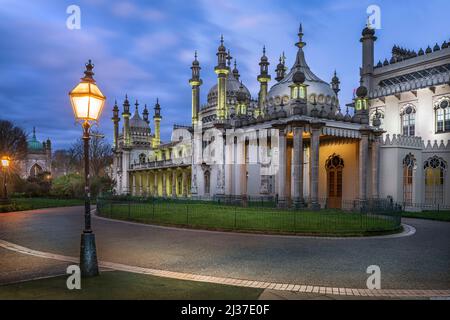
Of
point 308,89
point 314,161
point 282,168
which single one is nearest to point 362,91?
point 308,89

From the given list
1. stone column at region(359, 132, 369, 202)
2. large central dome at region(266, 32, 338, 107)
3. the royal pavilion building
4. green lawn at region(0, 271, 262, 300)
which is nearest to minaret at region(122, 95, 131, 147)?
the royal pavilion building

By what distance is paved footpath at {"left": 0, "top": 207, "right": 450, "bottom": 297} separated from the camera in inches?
309

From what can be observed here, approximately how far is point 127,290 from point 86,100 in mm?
4251

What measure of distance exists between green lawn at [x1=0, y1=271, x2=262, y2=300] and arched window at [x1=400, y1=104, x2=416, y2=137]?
35.1m

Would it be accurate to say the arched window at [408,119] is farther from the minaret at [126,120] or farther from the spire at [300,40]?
the minaret at [126,120]

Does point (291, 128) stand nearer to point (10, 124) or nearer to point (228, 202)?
point (228, 202)

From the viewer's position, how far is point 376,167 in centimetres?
3017

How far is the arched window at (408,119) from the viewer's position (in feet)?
119

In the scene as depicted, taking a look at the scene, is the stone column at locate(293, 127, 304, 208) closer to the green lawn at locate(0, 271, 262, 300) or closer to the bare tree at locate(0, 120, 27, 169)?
the green lawn at locate(0, 271, 262, 300)

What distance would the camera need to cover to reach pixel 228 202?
32.9m

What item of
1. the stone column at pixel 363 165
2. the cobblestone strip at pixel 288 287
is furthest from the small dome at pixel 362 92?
the cobblestone strip at pixel 288 287

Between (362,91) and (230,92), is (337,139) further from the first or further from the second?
(230,92)

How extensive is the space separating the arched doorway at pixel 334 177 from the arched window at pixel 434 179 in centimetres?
762

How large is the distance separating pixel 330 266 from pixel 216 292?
3964mm
